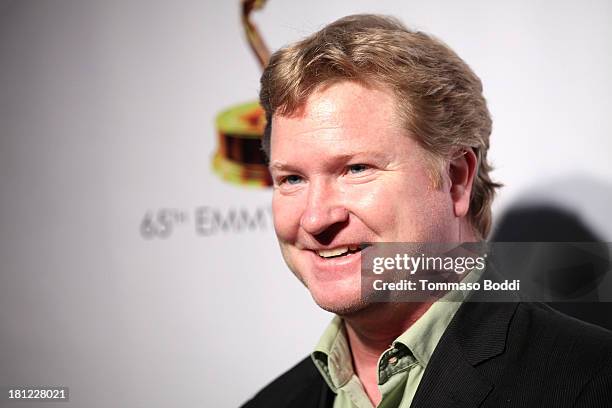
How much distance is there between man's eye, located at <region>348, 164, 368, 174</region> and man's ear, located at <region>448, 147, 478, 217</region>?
0.65ft

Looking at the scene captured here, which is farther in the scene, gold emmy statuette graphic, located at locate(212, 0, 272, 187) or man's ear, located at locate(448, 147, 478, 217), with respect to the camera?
gold emmy statuette graphic, located at locate(212, 0, 272, 187)

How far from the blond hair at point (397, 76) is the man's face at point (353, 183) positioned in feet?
0.09

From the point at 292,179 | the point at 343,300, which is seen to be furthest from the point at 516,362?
the point at 292,179

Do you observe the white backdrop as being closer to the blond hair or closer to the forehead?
the blond hair

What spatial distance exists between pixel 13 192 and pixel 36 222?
12cm

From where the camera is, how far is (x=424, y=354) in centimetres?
132

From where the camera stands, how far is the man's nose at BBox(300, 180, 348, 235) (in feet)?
4.23

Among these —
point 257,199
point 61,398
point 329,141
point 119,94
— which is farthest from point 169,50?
point 61,398

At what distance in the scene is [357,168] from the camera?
1309mm

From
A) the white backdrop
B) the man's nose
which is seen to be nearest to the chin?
the man's nose

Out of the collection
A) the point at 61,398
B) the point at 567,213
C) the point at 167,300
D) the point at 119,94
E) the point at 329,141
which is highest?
the point at 119,94

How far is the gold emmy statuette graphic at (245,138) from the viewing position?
1.95m

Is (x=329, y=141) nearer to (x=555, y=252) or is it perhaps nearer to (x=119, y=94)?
(x=555, y=252)

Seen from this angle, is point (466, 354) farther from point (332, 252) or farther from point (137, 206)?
point (137, 206)
